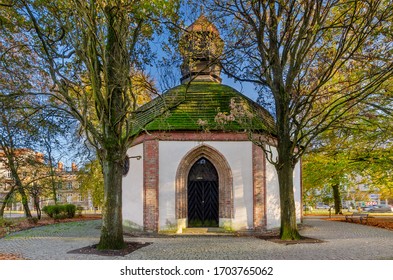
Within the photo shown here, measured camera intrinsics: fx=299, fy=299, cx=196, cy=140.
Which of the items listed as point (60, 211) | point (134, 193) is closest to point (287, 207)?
point (134, 193)

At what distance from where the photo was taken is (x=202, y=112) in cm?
1283

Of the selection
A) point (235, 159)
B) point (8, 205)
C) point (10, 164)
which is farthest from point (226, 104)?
point (8, 205)

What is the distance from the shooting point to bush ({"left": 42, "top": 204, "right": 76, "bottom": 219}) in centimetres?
1852

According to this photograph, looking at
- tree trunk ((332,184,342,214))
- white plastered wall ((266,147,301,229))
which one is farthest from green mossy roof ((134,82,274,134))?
tree trunk ((332,184,342,214))

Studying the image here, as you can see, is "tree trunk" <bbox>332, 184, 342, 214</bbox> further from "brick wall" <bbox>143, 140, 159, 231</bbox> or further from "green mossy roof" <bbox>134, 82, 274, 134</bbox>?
"brick wall" <bbox>143, 140, 159, 231</bbox>

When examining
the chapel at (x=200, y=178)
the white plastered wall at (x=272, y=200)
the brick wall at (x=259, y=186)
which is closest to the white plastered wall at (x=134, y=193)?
the chapel at (x=200, y=178)

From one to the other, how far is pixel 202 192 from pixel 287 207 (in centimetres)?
381

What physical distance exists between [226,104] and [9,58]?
26.6 feet

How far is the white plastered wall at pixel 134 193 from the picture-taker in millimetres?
12211

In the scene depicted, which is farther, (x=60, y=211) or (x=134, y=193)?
(x=60, y=211)

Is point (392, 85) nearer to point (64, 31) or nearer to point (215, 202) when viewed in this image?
point (215, 202)

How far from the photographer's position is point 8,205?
16.1 meters

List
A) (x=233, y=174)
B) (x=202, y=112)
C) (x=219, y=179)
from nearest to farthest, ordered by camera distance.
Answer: (x=233, y=174) → (x=219, y=179) → (x=202, y=112)

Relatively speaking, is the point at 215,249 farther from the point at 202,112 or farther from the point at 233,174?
the point at 202,112
